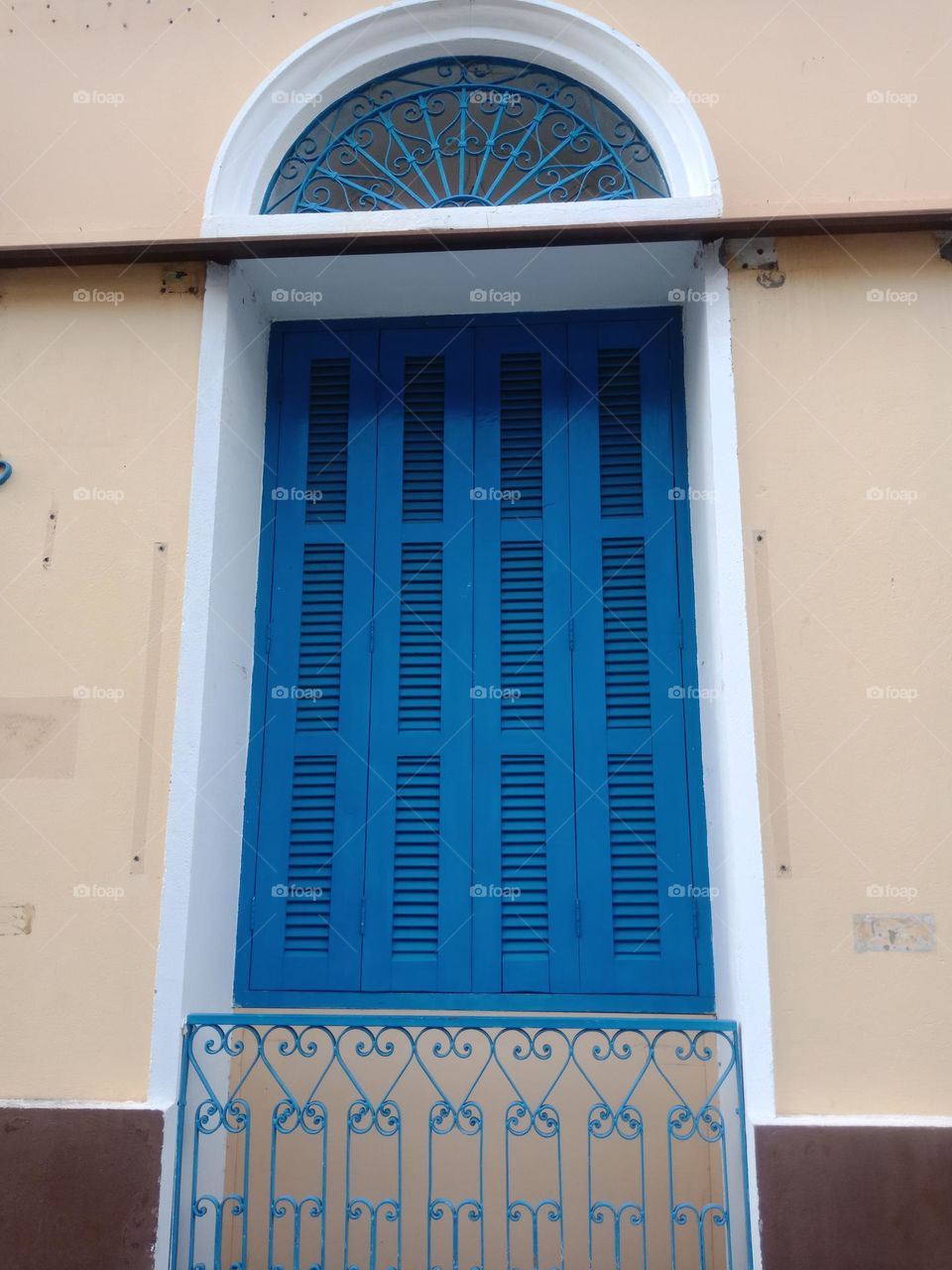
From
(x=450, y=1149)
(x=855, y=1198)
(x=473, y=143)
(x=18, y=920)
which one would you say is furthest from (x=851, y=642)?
(x=18, y=920)

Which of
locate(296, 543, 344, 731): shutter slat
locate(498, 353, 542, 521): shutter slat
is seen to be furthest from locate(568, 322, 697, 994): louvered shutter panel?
locate(296, 543, 344, 731): shutter slat

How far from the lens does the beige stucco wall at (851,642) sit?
375 cm

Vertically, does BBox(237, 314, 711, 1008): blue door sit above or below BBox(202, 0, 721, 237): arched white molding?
below

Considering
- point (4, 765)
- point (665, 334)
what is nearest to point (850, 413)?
point (665, 334)

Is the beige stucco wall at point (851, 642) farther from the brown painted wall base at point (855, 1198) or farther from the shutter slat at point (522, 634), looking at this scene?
the shutter slat at point (522, 634)

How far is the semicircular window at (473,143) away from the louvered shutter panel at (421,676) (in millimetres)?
698

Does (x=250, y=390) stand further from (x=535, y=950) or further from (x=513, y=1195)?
(x=513, y=1195)

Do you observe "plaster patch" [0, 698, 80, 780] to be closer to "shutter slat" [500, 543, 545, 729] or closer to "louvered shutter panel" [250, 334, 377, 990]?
"louvered shutter panel" [250, 334, 377, 990]

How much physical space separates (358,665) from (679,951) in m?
1.78

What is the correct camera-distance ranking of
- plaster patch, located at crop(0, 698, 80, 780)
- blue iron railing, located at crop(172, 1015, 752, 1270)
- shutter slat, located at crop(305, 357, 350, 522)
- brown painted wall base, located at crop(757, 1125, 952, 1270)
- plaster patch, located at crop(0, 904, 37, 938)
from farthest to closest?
1. shutter slat, located at crop(305, 357, 350, 522)
2. plaster patch, located at crop(0, 698, 80, 780)
3. plaster patch, located at crop(0, 904, 37, 938)
4. blue iron railing, located at crop(172, 1015, 752, 1270)
5. brown painted wall base, located at crop(757, 1125, 952, 1270)

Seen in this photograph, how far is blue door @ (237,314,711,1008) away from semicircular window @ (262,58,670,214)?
1.96ft

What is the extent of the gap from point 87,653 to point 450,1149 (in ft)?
7.82

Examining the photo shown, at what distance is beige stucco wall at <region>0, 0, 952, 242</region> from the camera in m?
4.59

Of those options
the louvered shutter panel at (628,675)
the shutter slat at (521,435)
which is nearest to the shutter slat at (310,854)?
the louvered shutter panel at (628,675)
